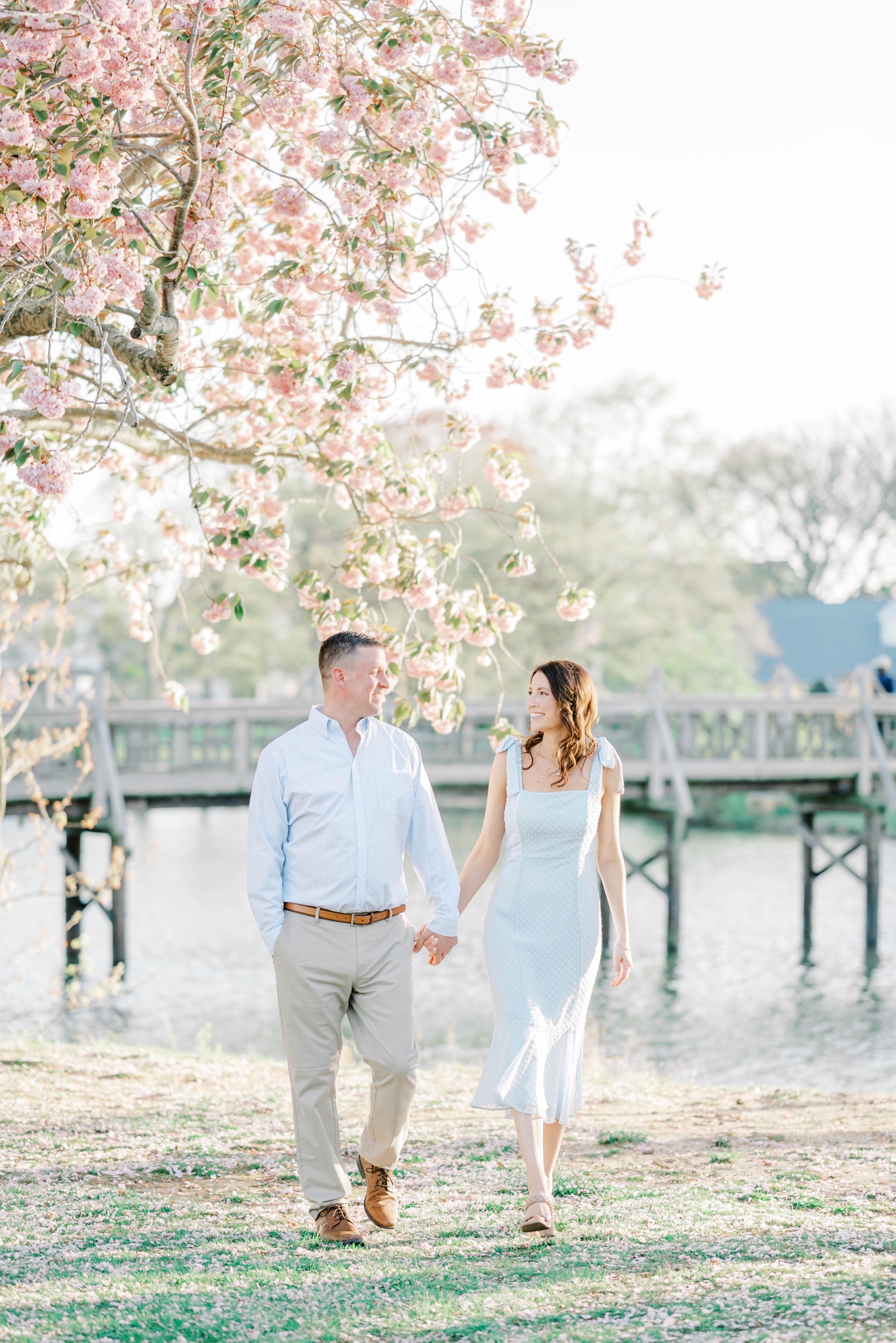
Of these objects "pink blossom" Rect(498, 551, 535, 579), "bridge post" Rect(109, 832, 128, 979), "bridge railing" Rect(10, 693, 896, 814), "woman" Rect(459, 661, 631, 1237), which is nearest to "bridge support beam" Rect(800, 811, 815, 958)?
"bridge railing" Rect(10, 693, 896, 814)

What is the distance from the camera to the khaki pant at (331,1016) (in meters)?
4.57

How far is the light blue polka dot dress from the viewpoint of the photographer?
482cm

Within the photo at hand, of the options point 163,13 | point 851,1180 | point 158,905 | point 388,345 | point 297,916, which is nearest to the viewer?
point 297,916

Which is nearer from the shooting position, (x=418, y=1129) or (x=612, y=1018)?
(x=418, y=1129)

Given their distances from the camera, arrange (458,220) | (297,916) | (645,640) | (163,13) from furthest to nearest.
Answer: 1. (645,640)
2. (458,220)
3. (163,13)
4. (297,916)

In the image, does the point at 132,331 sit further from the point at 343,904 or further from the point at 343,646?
the point at 343,904

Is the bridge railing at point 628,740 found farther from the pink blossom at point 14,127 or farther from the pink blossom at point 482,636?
the pink blossom at point 14,127

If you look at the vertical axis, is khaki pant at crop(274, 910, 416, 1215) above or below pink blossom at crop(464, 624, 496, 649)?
below

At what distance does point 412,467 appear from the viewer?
7488 mm

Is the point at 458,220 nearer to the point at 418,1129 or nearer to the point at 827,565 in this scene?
the point at 418,1129

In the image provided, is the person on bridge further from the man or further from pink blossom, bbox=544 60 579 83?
pink blossom, bbox=544 60 579 83

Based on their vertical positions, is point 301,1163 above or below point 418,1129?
above

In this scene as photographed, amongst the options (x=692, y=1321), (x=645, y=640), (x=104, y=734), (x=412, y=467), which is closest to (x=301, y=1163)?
(x=692, y=1321)

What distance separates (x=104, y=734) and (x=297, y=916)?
14354mm
